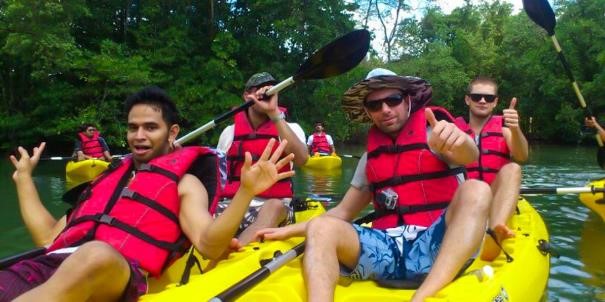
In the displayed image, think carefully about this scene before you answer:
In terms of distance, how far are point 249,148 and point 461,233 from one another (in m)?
2.02

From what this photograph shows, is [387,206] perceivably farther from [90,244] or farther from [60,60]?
[60,60]

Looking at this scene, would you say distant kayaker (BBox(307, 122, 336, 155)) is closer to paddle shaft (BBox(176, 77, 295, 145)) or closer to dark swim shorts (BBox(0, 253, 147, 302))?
paddle shaft (BBox(176, 77, 295, 145))

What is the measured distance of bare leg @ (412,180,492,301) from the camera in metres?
1.91

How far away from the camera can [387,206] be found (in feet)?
7.95

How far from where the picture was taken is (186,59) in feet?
46.5

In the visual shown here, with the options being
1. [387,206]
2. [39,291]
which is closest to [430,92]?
[387,206]

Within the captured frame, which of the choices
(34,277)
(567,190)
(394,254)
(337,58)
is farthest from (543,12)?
(34,277)

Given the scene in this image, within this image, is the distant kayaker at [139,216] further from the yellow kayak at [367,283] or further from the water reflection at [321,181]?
the water reflection at [321,181]

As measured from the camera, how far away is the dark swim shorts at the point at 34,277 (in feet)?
6.06

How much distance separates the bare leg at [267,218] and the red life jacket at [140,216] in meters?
0.75

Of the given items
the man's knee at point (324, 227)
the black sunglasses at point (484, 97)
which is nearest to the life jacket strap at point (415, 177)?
the man's knee at point (324, 227)

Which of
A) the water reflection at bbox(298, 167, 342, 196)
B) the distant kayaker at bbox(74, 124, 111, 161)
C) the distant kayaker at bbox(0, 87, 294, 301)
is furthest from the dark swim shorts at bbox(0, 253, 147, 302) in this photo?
the distant kayaker at bbox(74, 124, 111, 161)

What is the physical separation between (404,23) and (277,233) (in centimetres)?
2527

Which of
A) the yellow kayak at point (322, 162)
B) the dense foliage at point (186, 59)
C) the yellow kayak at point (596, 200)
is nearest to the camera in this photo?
the yellow kayak at point (596, 200)
